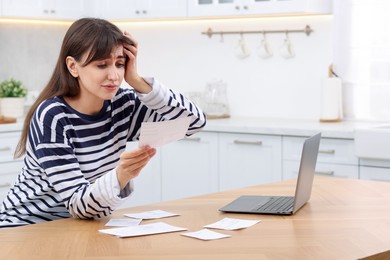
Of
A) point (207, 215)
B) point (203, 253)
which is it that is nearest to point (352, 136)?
point (207, 215)

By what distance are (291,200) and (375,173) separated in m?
1.48

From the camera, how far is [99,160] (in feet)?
8.33

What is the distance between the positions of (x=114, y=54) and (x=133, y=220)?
1.75 ft

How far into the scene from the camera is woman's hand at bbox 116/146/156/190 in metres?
2.17

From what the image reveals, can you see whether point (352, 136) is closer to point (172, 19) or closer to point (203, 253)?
point (172, 19)

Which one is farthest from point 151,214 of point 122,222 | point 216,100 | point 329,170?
point 216,100

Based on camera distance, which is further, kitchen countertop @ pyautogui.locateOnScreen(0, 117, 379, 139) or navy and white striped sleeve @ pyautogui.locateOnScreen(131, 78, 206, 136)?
kitchen countertop @ pyautogui.locateOnScreen(0, 117, 379, 139)

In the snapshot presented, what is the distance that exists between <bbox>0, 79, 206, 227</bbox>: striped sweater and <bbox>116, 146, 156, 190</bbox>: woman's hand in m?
0.03

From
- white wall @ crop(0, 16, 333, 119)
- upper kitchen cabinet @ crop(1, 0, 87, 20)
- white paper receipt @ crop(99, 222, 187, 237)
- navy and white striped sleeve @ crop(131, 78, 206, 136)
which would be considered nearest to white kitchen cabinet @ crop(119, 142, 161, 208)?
white wall @ crop(0, 16, 333, 119)

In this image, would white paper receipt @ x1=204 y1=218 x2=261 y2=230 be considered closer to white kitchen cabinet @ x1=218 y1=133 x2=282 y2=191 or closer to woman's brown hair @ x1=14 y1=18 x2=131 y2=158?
woman's brown hair @ x1=14 y1=18 x2=131 y2=158

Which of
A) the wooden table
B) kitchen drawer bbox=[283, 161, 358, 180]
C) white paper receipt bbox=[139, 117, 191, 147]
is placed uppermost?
white paper receipt bbox=[139, 117, 191, 147]

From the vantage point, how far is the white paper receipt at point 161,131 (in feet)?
6.95

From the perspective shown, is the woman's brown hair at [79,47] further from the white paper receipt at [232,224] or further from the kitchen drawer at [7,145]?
the kitchen drawer at [7,145]

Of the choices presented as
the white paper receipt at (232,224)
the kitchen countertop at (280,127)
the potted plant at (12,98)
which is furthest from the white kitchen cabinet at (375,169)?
the potted plant at (12,98)
